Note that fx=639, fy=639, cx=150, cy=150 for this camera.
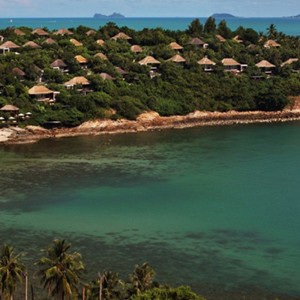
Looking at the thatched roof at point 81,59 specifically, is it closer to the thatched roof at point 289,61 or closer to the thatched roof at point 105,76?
the thatched roof at point 105,76

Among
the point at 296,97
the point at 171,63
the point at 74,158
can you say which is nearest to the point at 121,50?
the point at 171,63

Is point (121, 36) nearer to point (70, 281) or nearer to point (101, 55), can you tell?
point (101, 55)

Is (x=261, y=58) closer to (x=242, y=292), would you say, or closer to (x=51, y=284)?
(x=242, y=292)

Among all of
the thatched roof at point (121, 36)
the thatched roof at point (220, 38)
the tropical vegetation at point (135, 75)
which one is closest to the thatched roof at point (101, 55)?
the tropical vegetation at point (135, 75)

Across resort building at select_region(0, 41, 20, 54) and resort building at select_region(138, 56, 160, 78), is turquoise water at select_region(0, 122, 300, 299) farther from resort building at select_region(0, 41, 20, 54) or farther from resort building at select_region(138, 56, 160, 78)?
resort building at select_region(0, 41, 20, 54)

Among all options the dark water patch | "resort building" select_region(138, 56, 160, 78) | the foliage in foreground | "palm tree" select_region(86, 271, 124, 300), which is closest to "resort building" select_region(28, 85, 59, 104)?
"resort building" select_region(138, 56, 160, 78)
